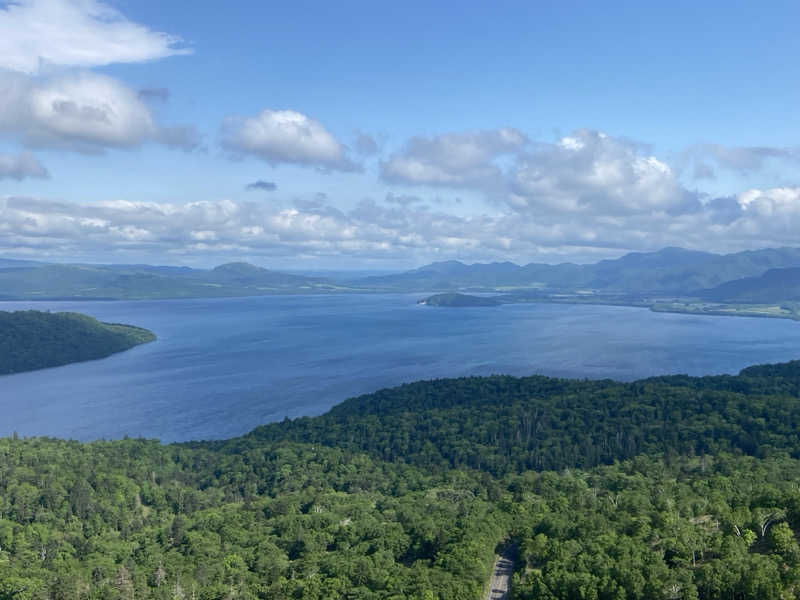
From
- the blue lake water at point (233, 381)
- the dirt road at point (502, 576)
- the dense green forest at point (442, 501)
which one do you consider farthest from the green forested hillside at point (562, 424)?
the dirt road at point (502, 576)

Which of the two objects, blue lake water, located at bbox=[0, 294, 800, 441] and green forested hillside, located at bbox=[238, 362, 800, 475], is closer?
green forested hillside, located at bbox=[238, 362, 800, 475]


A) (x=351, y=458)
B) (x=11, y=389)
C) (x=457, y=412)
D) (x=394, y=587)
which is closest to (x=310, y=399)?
(x=457, y=412)

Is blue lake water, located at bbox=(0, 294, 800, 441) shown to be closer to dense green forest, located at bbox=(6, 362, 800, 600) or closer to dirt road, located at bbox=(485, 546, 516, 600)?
dense green forest, located at bbox=(6, 362, 800, 600)

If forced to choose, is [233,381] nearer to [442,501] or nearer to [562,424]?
[562,424]

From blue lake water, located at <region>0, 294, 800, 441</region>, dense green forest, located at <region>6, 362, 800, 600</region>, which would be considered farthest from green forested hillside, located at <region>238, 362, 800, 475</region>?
blue lake water, located at <region>0, 294, 800, 441</region>

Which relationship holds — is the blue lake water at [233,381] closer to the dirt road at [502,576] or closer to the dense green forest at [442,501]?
the dense green forest at [442,501]

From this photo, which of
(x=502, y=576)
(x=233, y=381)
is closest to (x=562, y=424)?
(x=502, y=576)

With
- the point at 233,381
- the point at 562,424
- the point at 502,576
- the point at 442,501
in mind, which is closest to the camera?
the point at 502,576

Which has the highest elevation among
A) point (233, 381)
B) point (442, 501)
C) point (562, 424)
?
point (562, 424)
